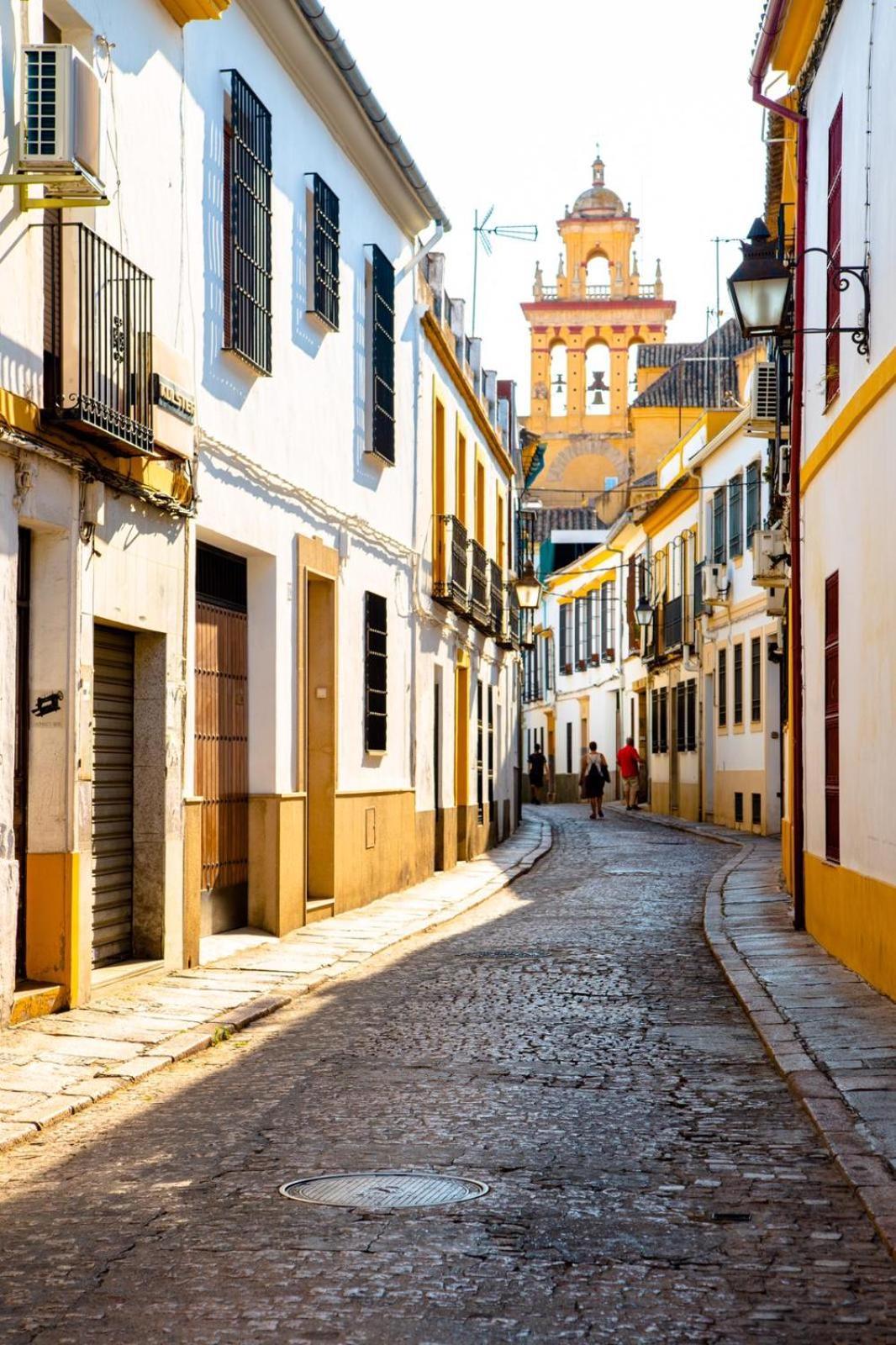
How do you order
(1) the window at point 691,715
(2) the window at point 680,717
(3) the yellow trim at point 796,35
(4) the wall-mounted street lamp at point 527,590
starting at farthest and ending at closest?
1. (2) the window at point 680,717
2. (1) the window at point 691,715
3. (4) the wall-mounted street lamp at point 527,590
4. (3) the yellow trim at point 796,35

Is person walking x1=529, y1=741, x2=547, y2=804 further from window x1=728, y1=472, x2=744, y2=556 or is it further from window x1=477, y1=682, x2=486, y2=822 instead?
window x1=477, y1=682, x2=486, y2=822

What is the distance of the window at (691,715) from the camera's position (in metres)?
36.7

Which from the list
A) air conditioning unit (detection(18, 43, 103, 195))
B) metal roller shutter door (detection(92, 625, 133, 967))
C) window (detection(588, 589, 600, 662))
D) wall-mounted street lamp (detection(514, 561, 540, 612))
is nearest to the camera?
air conditioning unit (detection(18, 43, 103, 195))

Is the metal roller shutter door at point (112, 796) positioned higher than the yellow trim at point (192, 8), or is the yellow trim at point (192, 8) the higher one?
the yellow trim at point (192, 8)

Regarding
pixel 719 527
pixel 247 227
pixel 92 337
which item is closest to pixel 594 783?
pixel 719 527

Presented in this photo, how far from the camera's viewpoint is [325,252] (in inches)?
587

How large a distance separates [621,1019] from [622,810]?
33987 millimetres

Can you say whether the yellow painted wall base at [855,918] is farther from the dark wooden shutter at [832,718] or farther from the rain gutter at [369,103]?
the rain gutter at [369,103]

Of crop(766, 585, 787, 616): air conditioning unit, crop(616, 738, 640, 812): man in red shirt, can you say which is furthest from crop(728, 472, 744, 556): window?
crop(616, 738, 640, 812): man in red shirt

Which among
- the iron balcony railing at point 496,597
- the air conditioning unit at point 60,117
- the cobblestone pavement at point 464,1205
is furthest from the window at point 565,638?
the air conditioning unit at point 60,117

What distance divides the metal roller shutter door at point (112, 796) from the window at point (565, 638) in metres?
46.7

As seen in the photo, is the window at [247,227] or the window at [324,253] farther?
the window at [324,253]

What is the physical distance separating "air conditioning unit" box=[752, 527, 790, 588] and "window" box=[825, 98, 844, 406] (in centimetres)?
648

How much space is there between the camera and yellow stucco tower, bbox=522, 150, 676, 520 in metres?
76.9
